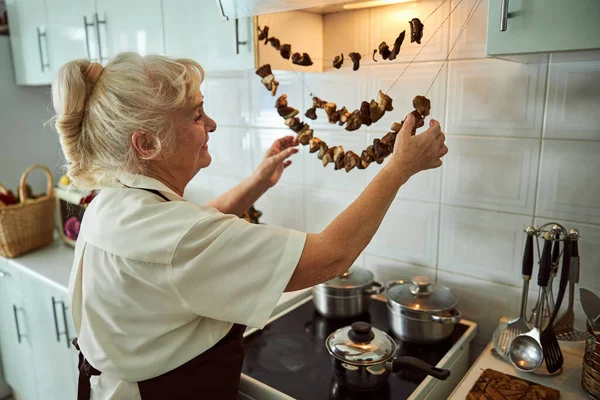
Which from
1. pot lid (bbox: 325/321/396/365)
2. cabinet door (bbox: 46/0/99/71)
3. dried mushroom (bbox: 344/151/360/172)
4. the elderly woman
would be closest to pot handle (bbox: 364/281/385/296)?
pot lid (bbox: 325/321/396/365)

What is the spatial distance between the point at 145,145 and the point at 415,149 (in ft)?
1.70

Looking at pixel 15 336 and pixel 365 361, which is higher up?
pixel 365 361

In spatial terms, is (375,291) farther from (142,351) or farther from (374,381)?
(142,351)

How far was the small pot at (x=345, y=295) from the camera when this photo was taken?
1.31 metres

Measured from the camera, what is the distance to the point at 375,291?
1.33 metres

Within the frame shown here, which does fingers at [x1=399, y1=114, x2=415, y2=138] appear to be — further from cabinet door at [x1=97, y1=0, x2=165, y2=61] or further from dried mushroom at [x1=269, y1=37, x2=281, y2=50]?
cabinet door at [x1=97, y1=0, x2=165, y2=61]

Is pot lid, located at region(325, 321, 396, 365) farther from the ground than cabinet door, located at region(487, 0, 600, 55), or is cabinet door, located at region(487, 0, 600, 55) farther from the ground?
cabinet door, located at region(487, 0, 600, 55)

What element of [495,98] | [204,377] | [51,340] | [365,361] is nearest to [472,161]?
[495,98]

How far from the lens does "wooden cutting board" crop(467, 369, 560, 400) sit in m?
0.97

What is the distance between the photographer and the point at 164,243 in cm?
81

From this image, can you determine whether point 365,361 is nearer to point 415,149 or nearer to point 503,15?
point 415,149

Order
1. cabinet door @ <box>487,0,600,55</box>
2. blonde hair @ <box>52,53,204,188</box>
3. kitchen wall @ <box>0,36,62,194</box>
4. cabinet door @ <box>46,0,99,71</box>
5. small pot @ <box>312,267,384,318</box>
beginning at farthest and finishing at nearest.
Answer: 1. kitchen wall @ <box>0,36,62,194</box>
2. cabinet door @ <box>46,0,99,71</box>
3. small pot @ <box>312,267,384,318</box>
4. blonde hair @ <box>52,53,204,188</box>
5. cabinet door @ <box>487,0,600,55</box>

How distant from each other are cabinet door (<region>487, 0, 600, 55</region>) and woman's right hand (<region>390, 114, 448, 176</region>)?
0.18 m

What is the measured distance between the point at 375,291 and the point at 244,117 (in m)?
0.81
